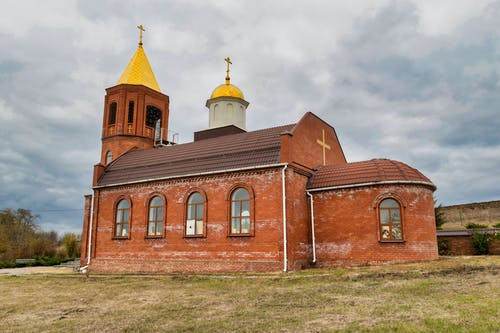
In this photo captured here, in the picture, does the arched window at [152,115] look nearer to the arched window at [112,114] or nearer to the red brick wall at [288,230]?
the arched window at [112,114]

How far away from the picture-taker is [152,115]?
27.4 meters

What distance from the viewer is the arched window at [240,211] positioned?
17.2m

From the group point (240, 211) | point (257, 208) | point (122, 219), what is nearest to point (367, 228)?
point (257, 208)

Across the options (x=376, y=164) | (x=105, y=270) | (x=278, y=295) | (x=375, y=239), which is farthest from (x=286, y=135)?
(x=105, y=270)

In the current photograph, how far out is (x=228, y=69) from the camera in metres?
26.0

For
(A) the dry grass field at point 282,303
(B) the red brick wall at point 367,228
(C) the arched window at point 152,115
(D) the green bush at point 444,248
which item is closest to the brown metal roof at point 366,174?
(B) the red brick wall at point 367,228

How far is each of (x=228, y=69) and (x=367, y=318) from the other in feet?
68.6

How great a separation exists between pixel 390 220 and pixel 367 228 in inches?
36.1

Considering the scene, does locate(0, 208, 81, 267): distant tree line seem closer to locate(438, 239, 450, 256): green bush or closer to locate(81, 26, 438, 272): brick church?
locate(81, 26, 438, 272): brick church

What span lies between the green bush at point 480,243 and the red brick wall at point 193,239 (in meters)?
9.18

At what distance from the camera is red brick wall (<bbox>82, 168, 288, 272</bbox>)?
1641 cm

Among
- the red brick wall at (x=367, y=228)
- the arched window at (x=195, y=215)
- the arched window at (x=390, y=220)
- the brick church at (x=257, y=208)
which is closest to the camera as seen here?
the red brick wall at (x=367, y=228)

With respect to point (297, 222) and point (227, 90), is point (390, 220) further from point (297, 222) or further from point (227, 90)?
point (227, 90)

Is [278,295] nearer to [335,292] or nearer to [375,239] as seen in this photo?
[335,292]
